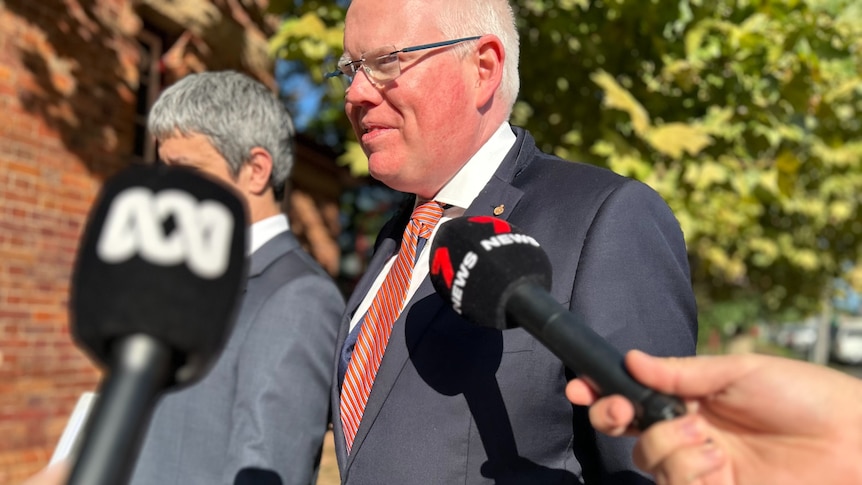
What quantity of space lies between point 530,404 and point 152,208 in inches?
41.1

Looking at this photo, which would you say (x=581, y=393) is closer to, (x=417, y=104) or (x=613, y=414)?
(x=613, y=414)

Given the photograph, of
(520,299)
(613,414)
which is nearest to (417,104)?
(520,299)

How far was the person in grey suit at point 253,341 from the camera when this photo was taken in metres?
2.07

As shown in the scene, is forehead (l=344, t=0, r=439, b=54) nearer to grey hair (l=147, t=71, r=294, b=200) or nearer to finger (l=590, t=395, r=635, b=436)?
grey hair (l=147, t=71, r=294, b=200)

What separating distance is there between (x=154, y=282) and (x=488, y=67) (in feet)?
4.61

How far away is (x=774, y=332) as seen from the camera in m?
54.8

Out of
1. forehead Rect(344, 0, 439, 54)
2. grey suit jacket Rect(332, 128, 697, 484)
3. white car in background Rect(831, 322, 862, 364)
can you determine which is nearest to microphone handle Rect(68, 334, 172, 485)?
grey suit jacket Rect(332, 128, 697, 484)

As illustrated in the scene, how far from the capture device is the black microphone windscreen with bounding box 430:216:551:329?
1321 mm

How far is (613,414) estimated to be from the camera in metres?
1.05

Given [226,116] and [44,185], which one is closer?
[226,116]

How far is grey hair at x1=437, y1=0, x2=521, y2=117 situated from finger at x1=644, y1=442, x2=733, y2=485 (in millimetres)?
1311

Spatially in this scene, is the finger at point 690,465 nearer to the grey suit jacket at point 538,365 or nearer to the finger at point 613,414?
the finger at point 613,414

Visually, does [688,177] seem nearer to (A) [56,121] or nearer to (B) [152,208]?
(A) [56,121]

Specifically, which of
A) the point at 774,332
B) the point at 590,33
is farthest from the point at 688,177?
the point at 774,332
